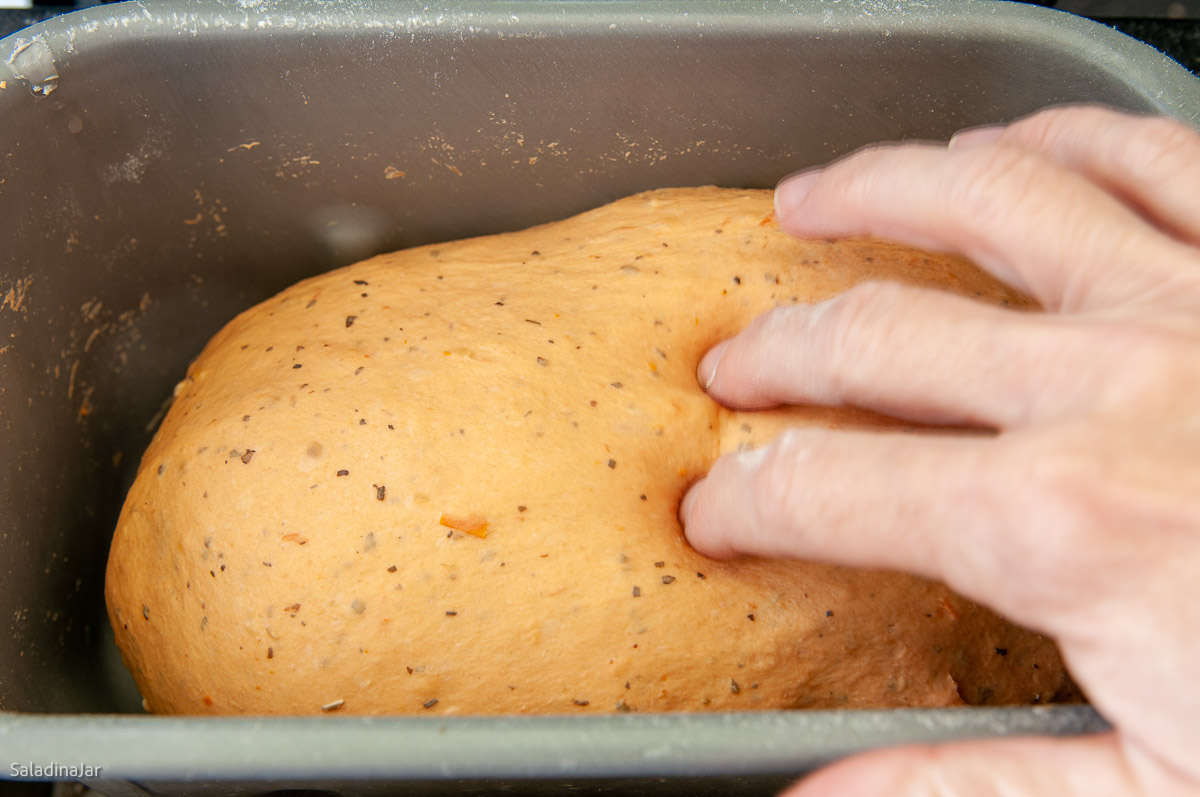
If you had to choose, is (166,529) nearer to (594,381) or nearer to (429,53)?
(594,381)

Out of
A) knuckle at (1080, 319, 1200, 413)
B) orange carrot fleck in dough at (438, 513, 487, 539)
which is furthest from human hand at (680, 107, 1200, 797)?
orange carrot fleck in dough at (438, 513, 487, 539)

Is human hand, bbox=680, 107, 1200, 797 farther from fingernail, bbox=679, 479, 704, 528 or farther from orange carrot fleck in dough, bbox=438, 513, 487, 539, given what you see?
orange carrot fleck in dough, bbox=438, 513, 487, 539

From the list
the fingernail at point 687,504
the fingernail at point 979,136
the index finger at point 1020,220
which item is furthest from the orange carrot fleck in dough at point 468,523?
the fingernail at point 979,136

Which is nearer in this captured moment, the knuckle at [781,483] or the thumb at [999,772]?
the thumb at [999,772]

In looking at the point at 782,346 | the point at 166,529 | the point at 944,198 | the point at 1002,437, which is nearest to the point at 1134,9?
the point at 944,198

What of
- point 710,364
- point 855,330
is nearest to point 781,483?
point 855,330

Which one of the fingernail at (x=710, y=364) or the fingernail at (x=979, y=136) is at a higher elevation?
the fingernail at (x=979, y=136)

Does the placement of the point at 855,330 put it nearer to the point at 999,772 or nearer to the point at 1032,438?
the point at 1032,438

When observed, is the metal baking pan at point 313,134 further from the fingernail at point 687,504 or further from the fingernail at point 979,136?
the fingernail at point 687,504
